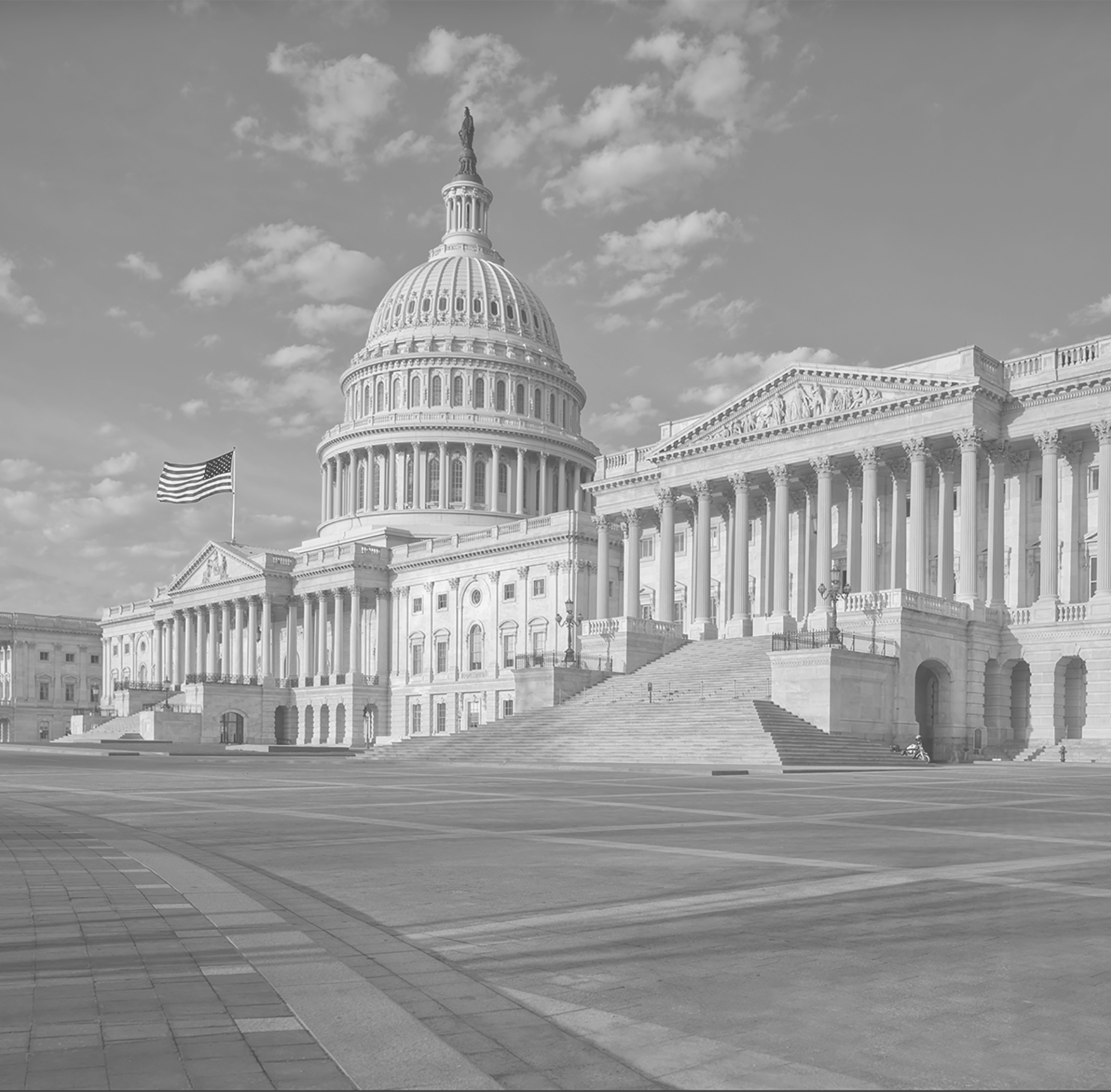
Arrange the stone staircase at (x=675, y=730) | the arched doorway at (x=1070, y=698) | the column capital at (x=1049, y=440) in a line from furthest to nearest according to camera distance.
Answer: the column capital at (x=1049, y=440)
the arched doorway at (x=1070, y=698)
the stone staircase at (x=675, y=730)

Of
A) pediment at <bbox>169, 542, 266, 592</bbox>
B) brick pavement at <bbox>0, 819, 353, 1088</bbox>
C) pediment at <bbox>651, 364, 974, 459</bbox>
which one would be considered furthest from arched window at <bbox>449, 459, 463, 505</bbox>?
brick pavement at <bbox>0, 819, 353, 1088</bbox>

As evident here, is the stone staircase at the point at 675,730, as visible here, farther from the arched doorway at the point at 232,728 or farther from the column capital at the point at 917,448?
the arched doorway at the point at 232,728

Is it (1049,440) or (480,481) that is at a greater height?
(480,481)

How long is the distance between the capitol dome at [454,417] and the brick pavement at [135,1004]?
118m

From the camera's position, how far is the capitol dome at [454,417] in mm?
137000

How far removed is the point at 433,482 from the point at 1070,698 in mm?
82756

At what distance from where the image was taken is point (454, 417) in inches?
5448

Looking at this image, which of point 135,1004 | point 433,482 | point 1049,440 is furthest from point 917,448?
point 433,482

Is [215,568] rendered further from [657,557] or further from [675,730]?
[675,730]

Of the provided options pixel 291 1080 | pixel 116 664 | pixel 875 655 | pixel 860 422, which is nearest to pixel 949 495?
pixel 860 422

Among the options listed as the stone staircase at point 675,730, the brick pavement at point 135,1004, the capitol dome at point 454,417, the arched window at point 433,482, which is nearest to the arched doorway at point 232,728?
the capitol dome at point 454,417

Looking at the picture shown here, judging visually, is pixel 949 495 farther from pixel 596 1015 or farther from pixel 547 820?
pixel 596 1015

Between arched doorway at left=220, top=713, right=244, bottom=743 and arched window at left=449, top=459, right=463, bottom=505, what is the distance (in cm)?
3127

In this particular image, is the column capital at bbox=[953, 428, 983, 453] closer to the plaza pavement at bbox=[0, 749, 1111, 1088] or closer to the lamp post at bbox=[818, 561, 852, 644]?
the lamp post at bbox=[818, 561, 852, 644]
